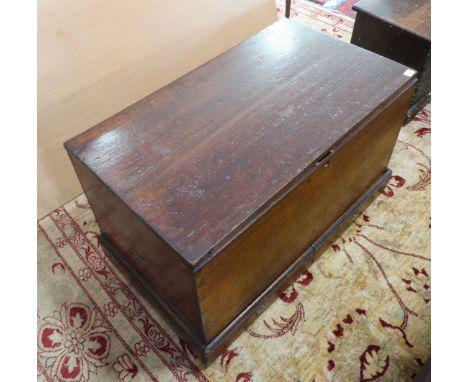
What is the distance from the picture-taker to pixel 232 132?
3.46 feet

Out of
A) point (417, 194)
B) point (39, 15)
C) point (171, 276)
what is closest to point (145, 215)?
point (171, 276)

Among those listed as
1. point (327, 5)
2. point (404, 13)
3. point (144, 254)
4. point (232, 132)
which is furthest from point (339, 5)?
point (144, 254)

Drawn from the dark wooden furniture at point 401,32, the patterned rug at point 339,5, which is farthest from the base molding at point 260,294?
the patterned rug at point 339,5

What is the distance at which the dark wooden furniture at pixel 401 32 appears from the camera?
62.6 inches

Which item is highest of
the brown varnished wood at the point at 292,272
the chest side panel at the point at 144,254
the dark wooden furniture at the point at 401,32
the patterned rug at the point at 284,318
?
the dark wooden furniture at the point at 401,32

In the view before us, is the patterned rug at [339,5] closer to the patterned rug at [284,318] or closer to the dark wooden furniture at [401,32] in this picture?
the dark wooden furniture at [401,32]

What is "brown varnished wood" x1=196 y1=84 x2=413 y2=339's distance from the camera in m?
0.95

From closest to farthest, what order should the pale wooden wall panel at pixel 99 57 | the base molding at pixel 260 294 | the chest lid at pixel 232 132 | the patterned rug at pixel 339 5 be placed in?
the chest lid at pixel 232 132 → the base molding at pixel 260 294 → the pale wooden wall panel at pixel 99 57 → the patterned rug at pixel 339 5

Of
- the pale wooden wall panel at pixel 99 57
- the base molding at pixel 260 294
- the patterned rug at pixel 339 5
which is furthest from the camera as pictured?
the patterned rug at pixel 339 5

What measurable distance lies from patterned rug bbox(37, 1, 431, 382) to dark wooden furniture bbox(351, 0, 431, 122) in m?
0.53

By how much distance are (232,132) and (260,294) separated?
47cm

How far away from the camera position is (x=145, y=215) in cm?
90

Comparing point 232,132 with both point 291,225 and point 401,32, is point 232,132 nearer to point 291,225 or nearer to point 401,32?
point 291,225

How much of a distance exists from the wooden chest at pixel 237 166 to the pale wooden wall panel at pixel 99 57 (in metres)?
0.38
